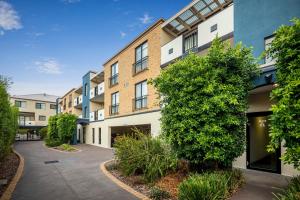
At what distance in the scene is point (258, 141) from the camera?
10.9 m

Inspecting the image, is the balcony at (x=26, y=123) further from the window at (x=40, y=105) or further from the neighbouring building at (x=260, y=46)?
the neighbouring building at (x=260, y=46)

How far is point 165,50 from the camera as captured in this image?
52.3 feet

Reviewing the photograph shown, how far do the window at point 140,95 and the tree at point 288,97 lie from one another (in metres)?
12.8

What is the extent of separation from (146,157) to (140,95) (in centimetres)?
1005

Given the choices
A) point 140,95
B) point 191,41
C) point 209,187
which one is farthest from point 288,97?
point 140,95

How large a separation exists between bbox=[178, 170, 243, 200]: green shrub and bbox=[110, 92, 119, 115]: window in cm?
1627

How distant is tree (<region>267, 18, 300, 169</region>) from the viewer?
16.5 ft

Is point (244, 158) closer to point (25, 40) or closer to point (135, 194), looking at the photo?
point (135, 194)

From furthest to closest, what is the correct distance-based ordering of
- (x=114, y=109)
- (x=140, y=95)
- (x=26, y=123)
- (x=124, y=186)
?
(x=26, y=123)
(x=114, y=109)
(x=140, y=95)
(x=124, y=186)

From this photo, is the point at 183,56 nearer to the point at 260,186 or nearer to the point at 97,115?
the point at 260,186

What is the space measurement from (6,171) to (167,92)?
8925mm

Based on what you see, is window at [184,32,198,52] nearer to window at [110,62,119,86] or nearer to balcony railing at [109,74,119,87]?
balcony railing at [109,74,119,87]

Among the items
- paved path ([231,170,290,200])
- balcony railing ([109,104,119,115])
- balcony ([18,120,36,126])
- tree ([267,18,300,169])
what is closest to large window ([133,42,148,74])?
balcony railing ([109,104,119,115])

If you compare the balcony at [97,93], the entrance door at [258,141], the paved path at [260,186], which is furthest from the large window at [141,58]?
the paved path at [260,186]
